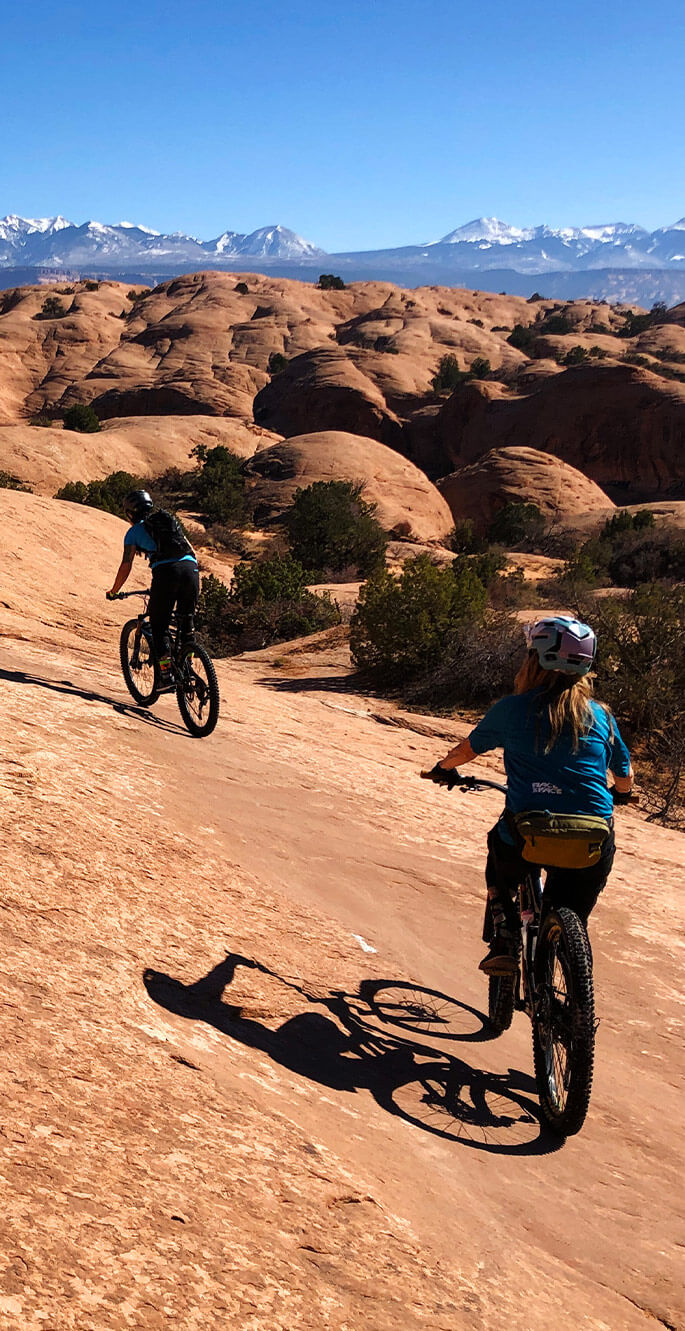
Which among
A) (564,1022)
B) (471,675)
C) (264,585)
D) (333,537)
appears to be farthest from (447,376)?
(564,1022)

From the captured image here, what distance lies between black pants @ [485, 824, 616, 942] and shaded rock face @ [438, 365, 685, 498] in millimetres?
45457

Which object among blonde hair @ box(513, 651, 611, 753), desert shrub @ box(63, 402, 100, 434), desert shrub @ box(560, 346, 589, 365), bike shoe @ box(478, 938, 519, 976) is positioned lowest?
bike shoe @ box(478, 938, 519, 976)

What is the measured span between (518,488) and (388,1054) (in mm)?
37937

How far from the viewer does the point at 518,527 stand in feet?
117

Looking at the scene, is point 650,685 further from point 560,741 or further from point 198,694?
point 560,741

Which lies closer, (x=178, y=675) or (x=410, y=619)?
(x=178, y=675)

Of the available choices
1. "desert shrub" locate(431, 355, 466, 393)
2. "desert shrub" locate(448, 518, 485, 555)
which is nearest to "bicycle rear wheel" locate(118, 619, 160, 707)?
"desert shrub" locate(448, 518, 485, 555)

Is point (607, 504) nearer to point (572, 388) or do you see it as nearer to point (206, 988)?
point (572, 388)

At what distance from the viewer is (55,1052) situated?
293 centimetres

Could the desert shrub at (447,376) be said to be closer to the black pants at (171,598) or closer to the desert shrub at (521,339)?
the desert shrub at (521,339)

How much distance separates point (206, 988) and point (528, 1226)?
5.00 feet

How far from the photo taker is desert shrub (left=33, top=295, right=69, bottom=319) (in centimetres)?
7888

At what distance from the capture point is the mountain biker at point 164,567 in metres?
7.80

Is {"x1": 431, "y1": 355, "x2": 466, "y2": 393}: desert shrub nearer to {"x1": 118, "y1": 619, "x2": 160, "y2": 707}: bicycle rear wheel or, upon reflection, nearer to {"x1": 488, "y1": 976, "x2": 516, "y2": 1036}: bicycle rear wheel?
{"x1": 118, "y1": 619, "x2": 160, "y2": 707}: bicycle rear wheel
